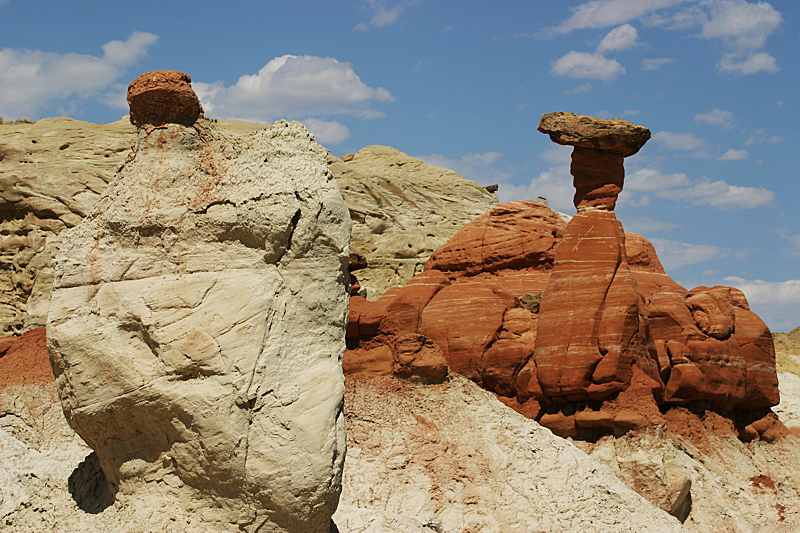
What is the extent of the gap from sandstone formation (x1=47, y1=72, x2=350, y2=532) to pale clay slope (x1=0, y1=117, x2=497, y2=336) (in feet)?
42.9

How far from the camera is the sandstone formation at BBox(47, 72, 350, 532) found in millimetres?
6793

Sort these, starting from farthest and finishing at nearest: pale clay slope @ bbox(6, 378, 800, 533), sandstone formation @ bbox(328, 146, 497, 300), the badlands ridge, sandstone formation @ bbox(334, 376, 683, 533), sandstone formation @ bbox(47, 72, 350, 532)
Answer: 1. sandstone formation @ bbox(328, 146, 497, 300)
2. sandstone formation @ bbox(334, 376, 683, 533)
3. pale clay slope @ bbox(6, 378, 800, 533)
4. the badlands ridge
5. sandstone formation @ bbox(47, 72, 350, 532)

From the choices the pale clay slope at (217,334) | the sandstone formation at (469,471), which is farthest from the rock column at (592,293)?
the pale clay slope at (217,334)

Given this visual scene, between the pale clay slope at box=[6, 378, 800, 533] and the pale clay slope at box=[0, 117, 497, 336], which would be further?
the pale clay slope at box=[0, 117, 497, 336]

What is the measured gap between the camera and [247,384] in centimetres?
680

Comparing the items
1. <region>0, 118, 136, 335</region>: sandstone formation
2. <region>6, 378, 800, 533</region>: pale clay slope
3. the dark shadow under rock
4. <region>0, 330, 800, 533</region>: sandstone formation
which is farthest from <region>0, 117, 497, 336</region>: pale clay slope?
the dark shadow under rock

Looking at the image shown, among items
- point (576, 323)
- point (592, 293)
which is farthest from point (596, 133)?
point (576, 323)

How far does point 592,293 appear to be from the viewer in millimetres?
18328

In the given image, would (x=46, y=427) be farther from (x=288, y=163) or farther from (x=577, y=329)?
(x=577, y=329)

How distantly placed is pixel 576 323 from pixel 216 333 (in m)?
12.3

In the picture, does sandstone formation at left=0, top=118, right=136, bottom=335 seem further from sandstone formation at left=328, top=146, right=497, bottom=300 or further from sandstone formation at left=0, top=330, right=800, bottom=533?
sandstone formation at left=328, top=146, right=497, bottom=300

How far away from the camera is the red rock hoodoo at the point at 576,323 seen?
17.7m

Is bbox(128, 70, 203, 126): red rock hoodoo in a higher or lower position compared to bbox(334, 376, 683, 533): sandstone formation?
higher

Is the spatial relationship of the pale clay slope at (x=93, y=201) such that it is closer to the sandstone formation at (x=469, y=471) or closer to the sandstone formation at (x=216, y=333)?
the sandstone formation at (x=469, y=471)
